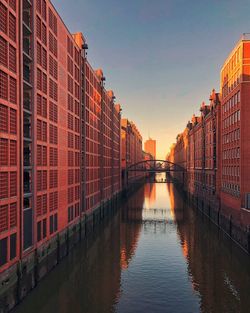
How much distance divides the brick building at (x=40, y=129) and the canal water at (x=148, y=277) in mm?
4624

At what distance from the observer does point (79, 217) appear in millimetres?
52125

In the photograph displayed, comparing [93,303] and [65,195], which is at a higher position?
[65,195]

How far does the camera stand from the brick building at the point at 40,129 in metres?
26.3

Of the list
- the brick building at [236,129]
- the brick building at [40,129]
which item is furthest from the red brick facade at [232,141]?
the brick building at [40,129]

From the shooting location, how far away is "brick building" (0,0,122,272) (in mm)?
26297

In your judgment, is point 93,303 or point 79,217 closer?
point 93,303

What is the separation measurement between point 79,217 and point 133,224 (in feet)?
62.2

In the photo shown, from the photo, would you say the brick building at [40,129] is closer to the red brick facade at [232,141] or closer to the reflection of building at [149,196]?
the red brick facade at [232,141]

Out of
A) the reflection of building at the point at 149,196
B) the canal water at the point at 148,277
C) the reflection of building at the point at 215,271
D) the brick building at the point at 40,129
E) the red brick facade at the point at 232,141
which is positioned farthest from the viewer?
the reflection of building at the point at 149,196

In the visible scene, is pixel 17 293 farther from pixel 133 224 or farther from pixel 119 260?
pixel 133 224

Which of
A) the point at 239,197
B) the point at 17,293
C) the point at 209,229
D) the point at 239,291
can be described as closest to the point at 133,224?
A: the point at 209,229

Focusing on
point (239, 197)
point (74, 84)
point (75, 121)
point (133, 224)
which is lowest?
point (133, 224)

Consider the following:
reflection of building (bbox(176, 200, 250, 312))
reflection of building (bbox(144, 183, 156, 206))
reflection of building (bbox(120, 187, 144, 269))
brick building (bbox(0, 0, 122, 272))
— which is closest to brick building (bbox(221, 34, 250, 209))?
reflection of building (bbox(176, 200, 250, 312))

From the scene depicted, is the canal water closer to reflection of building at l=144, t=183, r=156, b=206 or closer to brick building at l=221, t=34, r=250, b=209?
brick building at l=221, t=34, r=250, b=209
